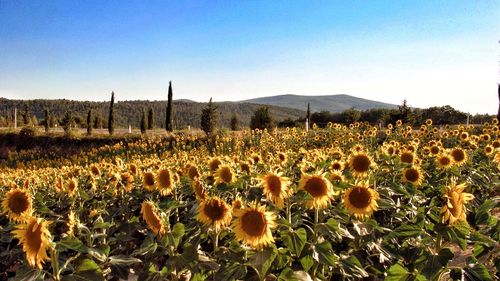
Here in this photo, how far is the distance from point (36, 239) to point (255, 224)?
1.11 meters

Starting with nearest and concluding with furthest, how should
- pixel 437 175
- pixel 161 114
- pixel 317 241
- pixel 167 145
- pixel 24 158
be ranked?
1. pixel 317 241
2. pixel 437 175
3. pixel 167 145
4. pixel 24 158
5. pixel 161 114

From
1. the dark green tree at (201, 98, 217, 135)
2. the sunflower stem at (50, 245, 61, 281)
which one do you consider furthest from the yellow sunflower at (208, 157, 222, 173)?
the dark green tree at (201, 98, 217, 135)

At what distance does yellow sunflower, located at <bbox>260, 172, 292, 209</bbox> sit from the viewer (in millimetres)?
2627

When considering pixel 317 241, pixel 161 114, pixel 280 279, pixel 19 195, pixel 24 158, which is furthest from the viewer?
pixel 161 114

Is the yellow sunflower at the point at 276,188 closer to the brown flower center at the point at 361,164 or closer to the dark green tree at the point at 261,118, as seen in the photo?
the brown flower center at the point at 361,164

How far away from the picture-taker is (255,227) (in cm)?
222

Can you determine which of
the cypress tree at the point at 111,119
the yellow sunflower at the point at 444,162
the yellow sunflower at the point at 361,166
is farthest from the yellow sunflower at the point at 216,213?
the cypress tree at the point at 111,119

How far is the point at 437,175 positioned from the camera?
499 cm

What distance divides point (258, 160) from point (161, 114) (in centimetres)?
8816

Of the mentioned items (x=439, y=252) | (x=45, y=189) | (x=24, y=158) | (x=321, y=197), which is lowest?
(x=24, y=158)

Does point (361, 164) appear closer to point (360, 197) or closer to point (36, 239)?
point (360, 197)

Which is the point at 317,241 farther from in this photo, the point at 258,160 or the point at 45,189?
the point at 45,189

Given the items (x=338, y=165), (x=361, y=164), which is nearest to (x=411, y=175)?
(x=361, y=164)

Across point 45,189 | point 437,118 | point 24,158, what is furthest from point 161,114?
point 45,189
